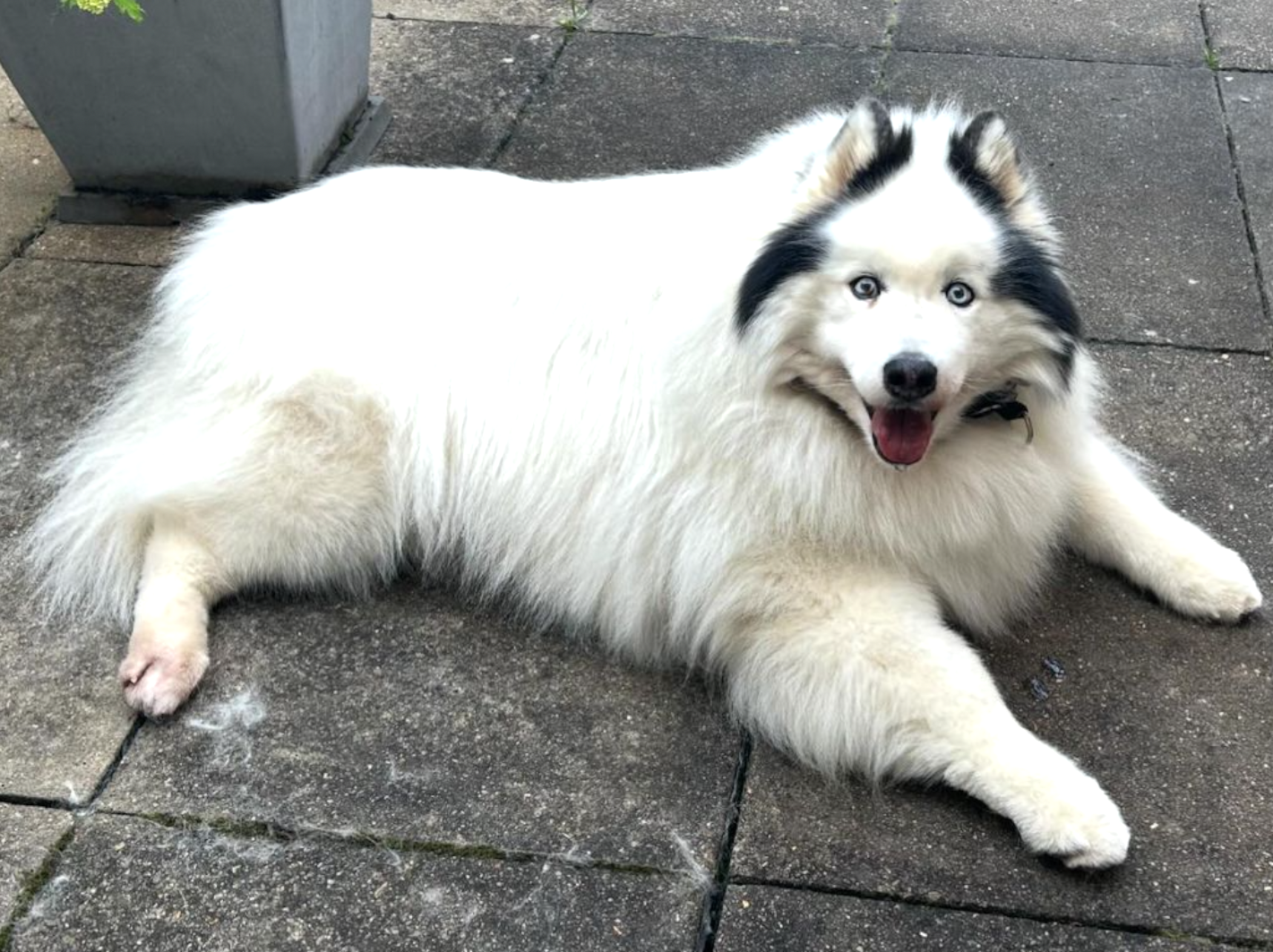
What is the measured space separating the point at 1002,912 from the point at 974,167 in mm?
1612

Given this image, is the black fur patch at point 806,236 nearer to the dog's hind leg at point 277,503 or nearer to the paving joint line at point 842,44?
the dog's hind leg at point 277,503

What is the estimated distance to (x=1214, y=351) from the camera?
4551 mm

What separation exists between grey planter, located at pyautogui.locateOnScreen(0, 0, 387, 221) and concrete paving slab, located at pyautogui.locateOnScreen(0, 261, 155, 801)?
0.48 m

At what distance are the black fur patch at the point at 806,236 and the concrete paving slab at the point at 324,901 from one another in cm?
131

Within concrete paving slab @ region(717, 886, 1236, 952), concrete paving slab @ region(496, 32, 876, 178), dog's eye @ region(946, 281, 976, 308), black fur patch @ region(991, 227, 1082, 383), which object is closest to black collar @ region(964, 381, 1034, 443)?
black fur patch @ region(991, 227, 1082, 383)

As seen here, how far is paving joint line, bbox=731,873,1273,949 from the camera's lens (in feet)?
9.14

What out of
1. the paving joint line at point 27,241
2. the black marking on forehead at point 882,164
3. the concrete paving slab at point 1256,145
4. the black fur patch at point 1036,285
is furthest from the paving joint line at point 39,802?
the concrete paving slab at point 1256,145

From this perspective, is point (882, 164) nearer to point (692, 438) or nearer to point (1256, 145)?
point (692, 438)

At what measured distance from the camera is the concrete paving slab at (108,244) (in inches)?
199

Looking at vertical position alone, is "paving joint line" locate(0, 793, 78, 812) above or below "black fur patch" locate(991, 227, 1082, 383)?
below

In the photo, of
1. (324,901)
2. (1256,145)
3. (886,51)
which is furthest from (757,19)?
(324,901)

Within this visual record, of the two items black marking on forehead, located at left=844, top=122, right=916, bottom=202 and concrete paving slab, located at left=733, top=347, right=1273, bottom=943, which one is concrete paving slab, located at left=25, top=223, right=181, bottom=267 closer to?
black marking on forehead, located at left=844, top=122, right=916, bottom=202

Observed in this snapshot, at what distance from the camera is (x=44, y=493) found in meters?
3.98

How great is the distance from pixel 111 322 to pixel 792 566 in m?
2.74
